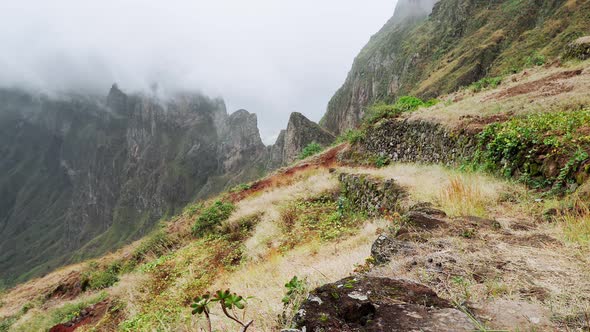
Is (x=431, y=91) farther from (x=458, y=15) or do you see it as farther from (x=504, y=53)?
(x=458, y=15)

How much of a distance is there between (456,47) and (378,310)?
73.3 m

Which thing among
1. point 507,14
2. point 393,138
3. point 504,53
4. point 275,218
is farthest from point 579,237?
point 507,14

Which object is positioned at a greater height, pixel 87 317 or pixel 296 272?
pixel 296 272

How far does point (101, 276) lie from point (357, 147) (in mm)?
14394

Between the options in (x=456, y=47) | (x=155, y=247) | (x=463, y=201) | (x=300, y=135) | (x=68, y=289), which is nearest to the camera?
(x=463, y=201)

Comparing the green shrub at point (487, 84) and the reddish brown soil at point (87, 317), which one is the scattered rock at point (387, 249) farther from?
the green shrub at point (487, 84)

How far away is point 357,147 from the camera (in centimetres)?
1914

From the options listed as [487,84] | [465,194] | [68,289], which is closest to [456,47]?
[487,84]

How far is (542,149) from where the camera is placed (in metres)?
6.04

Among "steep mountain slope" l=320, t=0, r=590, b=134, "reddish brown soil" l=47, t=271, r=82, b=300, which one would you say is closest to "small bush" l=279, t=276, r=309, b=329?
"reddish brown soil" l=47, t=271, r=82, b=300

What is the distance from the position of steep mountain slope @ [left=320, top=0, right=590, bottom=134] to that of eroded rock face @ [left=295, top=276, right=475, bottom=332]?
2276cm

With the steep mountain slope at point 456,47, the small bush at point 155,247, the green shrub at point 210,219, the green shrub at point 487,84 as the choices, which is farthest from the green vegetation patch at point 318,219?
the steep mountain slope at point 456,47

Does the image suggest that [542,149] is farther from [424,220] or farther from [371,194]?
[371,194]

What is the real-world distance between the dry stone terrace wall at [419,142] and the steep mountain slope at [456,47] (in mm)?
10909
